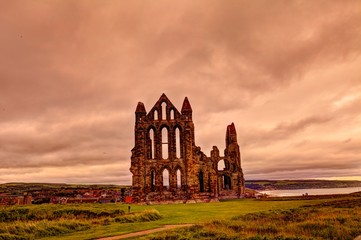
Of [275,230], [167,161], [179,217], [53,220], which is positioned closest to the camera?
[275,230]

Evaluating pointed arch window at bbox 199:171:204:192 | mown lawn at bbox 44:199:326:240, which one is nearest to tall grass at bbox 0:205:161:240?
mown lawn at bbox 44:199:326:240

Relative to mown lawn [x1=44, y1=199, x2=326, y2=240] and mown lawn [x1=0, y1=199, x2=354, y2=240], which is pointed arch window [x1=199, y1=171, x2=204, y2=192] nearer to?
mown lawn [x1=44, y1=199, x2=326, y2=240]

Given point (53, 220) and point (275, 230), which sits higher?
point (53, 220)

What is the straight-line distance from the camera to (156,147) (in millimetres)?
49031

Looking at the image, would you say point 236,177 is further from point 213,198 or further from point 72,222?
point 72,222

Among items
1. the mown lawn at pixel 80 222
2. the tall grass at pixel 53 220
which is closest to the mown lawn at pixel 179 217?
the mown lawn at pixel 80 222

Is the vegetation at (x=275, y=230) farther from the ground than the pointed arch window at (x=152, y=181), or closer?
closer

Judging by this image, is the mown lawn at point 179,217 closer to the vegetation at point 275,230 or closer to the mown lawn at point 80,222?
the mown lawn at point 80,222

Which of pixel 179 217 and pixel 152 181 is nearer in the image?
pixel 179 217

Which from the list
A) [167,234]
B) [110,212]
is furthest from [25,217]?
[167,234]

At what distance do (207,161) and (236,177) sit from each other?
→ 10144 millimetres

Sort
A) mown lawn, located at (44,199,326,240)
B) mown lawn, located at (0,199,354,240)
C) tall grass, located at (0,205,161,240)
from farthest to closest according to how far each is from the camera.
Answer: tall grass, located at (0,205,161,240) → mown lawn, located at (0,199,354,240) → mown lawn, located at (44,199,326,240)

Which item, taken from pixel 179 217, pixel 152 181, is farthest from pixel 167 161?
pixel 179 217

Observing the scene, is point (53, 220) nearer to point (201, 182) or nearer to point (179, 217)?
point (179, 217)
